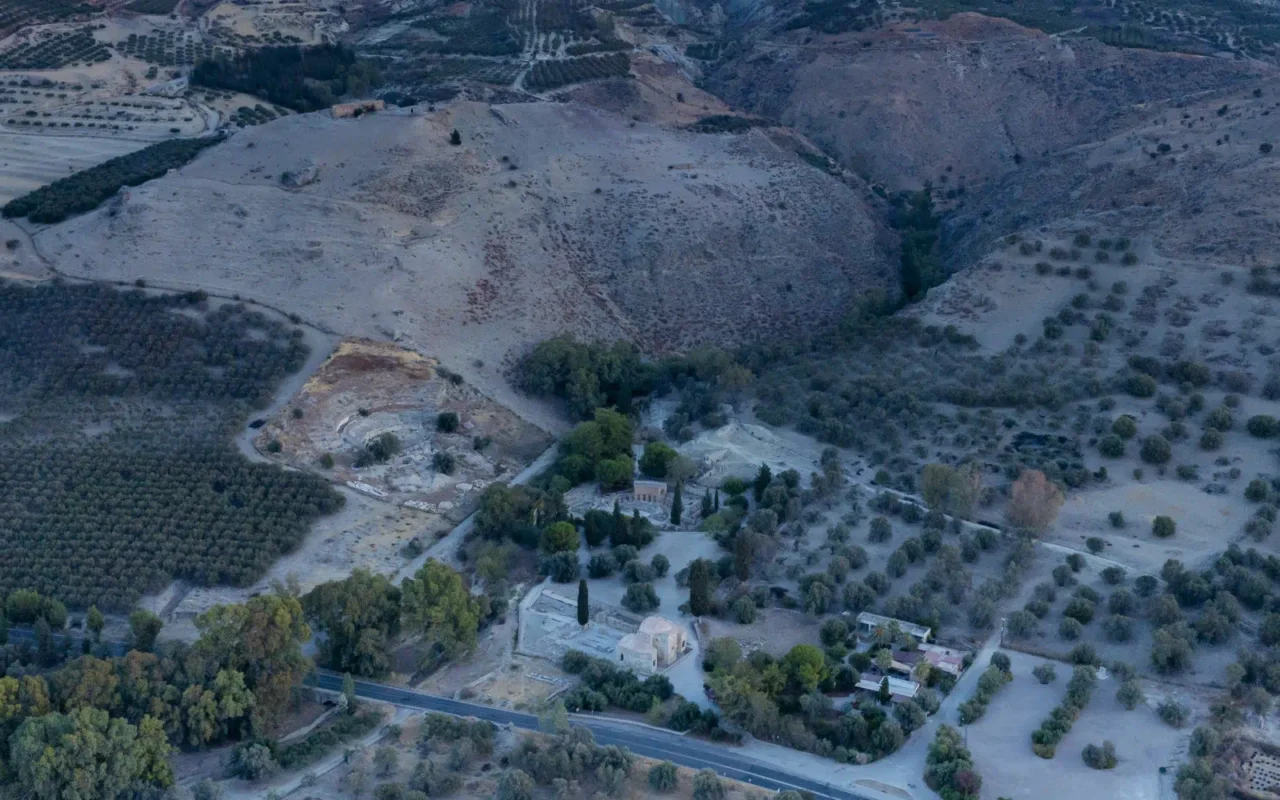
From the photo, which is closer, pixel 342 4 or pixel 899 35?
pixel 899 35

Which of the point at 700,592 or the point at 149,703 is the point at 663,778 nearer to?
the point at 700,592

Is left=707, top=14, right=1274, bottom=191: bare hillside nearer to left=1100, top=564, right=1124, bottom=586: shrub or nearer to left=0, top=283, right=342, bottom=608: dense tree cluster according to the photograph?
left=1100, top=564, right=1124, bottom=586: shrub

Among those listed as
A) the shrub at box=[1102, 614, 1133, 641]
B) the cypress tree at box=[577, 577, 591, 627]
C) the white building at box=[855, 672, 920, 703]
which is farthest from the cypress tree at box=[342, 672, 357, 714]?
the shrub at box=[1102, 614, 1133, 641]

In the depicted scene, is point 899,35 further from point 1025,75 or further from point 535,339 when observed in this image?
point 535,339

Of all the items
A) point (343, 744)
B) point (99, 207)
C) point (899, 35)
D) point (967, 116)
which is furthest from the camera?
point (899, 35)

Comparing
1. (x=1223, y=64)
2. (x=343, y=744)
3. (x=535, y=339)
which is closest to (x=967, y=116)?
(x=1223, y=64)

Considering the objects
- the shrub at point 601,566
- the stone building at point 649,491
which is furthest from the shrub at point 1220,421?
the shrub at point 601,566

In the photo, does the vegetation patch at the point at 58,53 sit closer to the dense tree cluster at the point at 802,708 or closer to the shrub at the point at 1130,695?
the dense tree cluster at the point at 802,708
